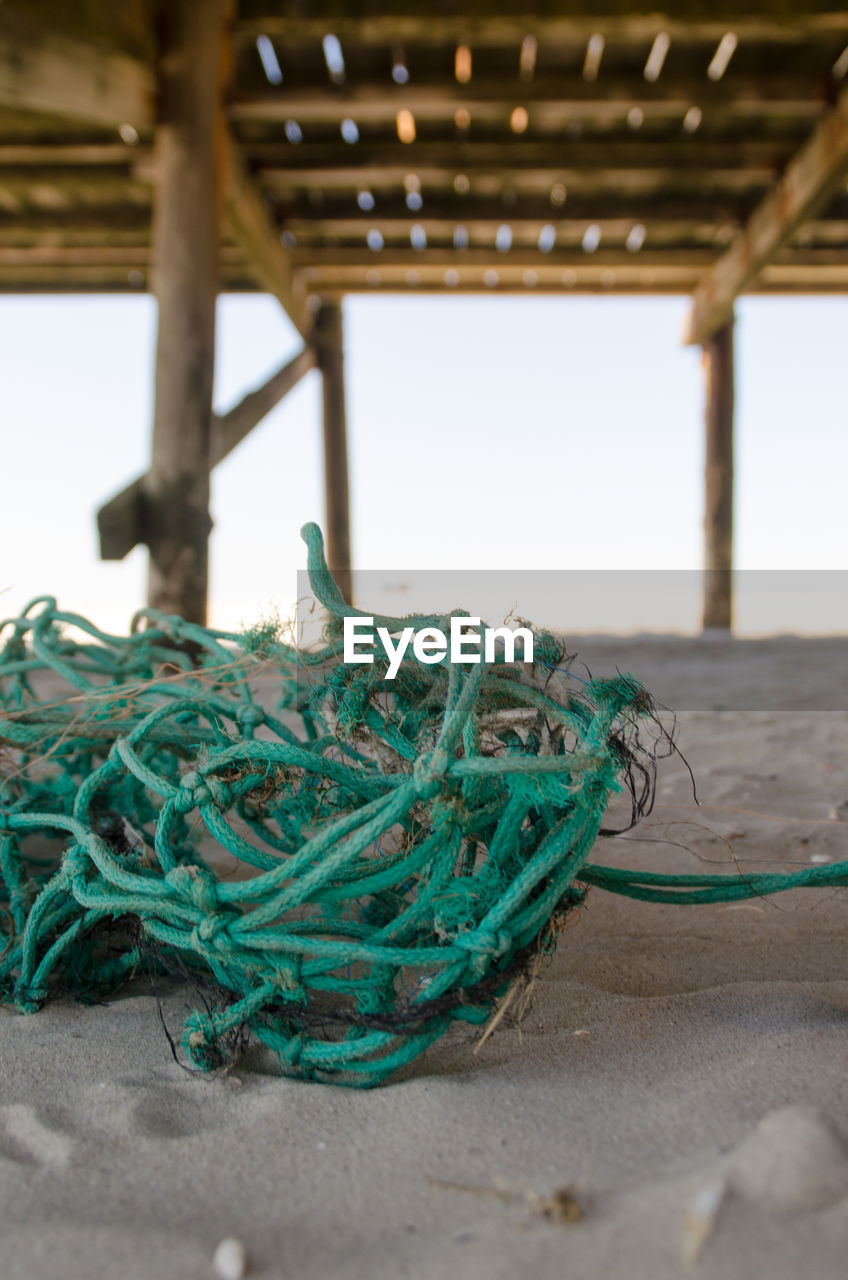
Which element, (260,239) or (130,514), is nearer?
(130,514)

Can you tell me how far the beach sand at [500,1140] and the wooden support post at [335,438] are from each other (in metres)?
5.62

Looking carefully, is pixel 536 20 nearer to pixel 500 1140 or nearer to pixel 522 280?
pixel 522 280

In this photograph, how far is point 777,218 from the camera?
4906 millimetres

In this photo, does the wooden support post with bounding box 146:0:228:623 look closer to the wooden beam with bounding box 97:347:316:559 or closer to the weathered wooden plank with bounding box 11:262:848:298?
the wooden beam with bounding box 97:347:316:559

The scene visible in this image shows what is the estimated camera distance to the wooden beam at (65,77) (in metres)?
3.12

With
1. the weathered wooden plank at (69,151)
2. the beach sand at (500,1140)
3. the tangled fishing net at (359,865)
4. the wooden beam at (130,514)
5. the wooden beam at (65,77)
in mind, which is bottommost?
the beach sand at (500,1140)

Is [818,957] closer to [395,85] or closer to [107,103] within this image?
[107,103]

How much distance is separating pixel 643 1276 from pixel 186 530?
3.14m

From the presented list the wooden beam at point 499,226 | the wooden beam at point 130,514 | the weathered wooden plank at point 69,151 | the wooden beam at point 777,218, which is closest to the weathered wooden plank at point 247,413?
the wooden beam at point 130,514

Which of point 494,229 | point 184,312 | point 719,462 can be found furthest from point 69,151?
point 719,462

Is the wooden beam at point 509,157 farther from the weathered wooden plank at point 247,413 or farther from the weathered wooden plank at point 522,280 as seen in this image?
the weathered wooden plank at point 522,280

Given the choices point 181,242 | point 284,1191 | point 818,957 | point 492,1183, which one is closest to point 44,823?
point 284,1191

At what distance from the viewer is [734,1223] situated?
648mm

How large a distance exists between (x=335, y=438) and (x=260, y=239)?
1.94 metres
